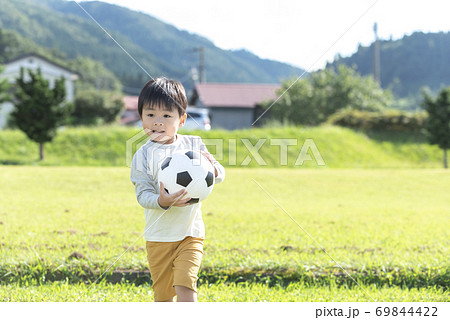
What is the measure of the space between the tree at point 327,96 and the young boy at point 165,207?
45.6 feet

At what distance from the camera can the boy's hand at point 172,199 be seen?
7.61 ft

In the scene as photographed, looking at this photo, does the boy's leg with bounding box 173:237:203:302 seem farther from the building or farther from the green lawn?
the building

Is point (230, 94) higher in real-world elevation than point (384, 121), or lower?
higher

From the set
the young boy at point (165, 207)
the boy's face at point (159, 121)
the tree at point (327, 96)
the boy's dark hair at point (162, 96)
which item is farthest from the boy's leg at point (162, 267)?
the tree at point (327, 96)

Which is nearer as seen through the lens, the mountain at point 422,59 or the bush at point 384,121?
the mountain at point 422,59

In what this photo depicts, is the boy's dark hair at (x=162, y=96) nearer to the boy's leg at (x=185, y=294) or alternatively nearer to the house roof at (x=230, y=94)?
the boy's leg at (x=185, y=294)

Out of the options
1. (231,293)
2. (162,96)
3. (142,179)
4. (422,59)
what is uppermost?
(422,59)

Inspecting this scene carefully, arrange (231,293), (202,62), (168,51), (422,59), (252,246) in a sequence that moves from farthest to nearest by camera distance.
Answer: (422,59) < (202,62) < (168,51) < (252,246) < (231,293)

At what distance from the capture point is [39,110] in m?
14.1

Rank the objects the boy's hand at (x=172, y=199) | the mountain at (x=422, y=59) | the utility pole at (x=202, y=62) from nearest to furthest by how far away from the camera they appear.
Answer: the boy's hand at (x=172, y=199) < the utility pole at (x=202, y=62) < the mountain at (x=422, y=59)

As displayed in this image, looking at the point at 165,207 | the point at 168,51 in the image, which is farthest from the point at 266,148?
the point at 165,207

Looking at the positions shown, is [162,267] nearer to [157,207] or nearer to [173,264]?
[173,264]

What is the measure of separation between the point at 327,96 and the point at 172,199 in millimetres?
18199

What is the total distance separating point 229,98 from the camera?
7266 millimetres
